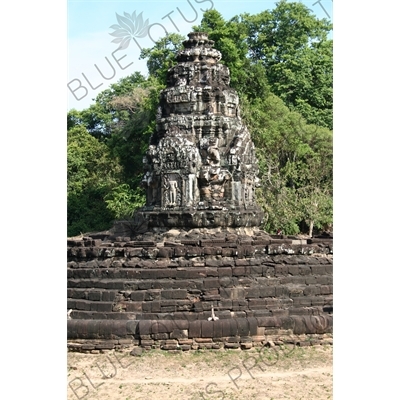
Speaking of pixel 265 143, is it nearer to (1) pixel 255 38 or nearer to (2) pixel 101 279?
(1) pixel 255 38

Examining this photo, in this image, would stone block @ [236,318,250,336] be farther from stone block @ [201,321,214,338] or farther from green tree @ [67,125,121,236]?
green tree @ [67,125,121,236]

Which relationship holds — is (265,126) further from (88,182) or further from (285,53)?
(88,182)

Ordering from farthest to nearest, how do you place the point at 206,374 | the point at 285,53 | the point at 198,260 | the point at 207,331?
the point at 285,53 < the point at 198,260 < the point at 207,331 < the point at 206,374

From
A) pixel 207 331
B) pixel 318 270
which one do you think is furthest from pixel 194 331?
pixel 318 270

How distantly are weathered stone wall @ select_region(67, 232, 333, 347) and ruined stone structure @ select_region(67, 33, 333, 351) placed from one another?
0.02 meters

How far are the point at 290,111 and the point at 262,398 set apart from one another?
21.9m

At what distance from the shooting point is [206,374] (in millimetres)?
8828

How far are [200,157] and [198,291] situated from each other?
4.98 meters

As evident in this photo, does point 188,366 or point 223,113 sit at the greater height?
point 223,113

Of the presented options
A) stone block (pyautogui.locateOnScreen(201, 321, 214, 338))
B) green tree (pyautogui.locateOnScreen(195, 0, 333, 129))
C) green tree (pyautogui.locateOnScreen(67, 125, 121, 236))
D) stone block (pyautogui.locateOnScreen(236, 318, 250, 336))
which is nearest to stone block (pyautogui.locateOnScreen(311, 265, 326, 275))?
stone block (pyautogui.locateOnScreen(236, 318, 250, 336))

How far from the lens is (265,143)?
2564 centimetres

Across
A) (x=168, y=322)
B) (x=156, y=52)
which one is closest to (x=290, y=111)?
(x=156, y=52)

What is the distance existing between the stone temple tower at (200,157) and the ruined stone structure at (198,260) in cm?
3

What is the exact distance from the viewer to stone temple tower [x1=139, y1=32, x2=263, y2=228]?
48.3ft
